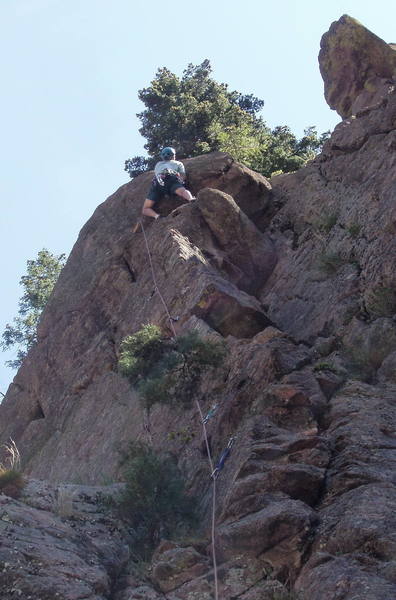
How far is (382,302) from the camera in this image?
15.1m

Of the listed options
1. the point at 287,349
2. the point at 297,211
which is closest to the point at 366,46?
the point at 297,211

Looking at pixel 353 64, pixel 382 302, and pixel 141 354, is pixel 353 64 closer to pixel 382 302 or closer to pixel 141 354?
pixel 382 302

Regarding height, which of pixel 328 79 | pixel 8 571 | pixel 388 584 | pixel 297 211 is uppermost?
pixel 328 79

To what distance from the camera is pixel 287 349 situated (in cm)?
1432

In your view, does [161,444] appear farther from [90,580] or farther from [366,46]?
[366,46]

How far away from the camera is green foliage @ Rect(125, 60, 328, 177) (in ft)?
91.1

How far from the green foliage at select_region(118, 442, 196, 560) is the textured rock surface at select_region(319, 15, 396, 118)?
59.5 feet

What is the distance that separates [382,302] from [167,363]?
3.72 meters

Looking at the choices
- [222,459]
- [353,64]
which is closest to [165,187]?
[353,64]

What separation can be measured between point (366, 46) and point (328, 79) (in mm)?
1982

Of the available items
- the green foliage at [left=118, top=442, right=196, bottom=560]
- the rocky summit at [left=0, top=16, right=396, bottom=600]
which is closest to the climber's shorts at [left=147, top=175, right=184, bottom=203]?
the rocky summit at [left=0, top=16, right=396, bottom=600]

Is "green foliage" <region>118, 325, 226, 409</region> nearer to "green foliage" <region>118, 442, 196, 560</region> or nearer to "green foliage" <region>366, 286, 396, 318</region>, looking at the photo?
"green foliage" <region>366, 286, 396, 318</region>

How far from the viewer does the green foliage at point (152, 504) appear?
10.9 m

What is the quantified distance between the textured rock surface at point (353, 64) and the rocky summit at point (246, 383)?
6 cm
